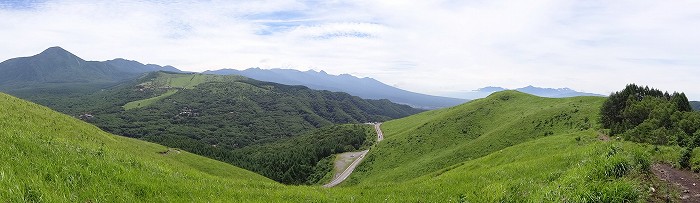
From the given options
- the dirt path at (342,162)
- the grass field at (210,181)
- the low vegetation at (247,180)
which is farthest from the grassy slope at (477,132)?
the grass field at (210,181)

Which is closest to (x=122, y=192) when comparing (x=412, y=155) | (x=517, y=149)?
(x=517, y=149)

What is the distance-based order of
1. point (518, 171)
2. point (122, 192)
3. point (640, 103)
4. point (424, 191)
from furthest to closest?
point (640, 103) → point (518, 171) → point (424, 191) → point (122, 192)

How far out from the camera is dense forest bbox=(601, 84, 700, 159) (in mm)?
35594

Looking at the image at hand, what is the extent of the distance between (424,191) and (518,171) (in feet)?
25.2

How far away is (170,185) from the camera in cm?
1393

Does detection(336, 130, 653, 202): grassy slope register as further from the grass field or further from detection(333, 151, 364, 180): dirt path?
detection(333, 151, 364, 180): dirt path

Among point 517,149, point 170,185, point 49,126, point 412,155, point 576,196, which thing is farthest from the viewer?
point 412,155

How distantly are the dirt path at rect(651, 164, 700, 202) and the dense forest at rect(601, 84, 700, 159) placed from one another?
403 inches

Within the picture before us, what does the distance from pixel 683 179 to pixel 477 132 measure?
7848cm

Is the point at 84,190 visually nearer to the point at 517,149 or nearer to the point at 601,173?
the point at 601,173

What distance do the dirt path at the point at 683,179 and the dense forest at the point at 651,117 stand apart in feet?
33.5

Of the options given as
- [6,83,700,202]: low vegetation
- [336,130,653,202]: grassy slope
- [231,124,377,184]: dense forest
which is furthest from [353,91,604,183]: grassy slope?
[336,130,653,202]: grassy slope

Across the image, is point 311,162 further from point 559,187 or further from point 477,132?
point 559,187

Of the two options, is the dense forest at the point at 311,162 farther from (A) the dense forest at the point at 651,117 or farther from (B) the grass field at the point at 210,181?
(B) the grass field at the point at 210,181
